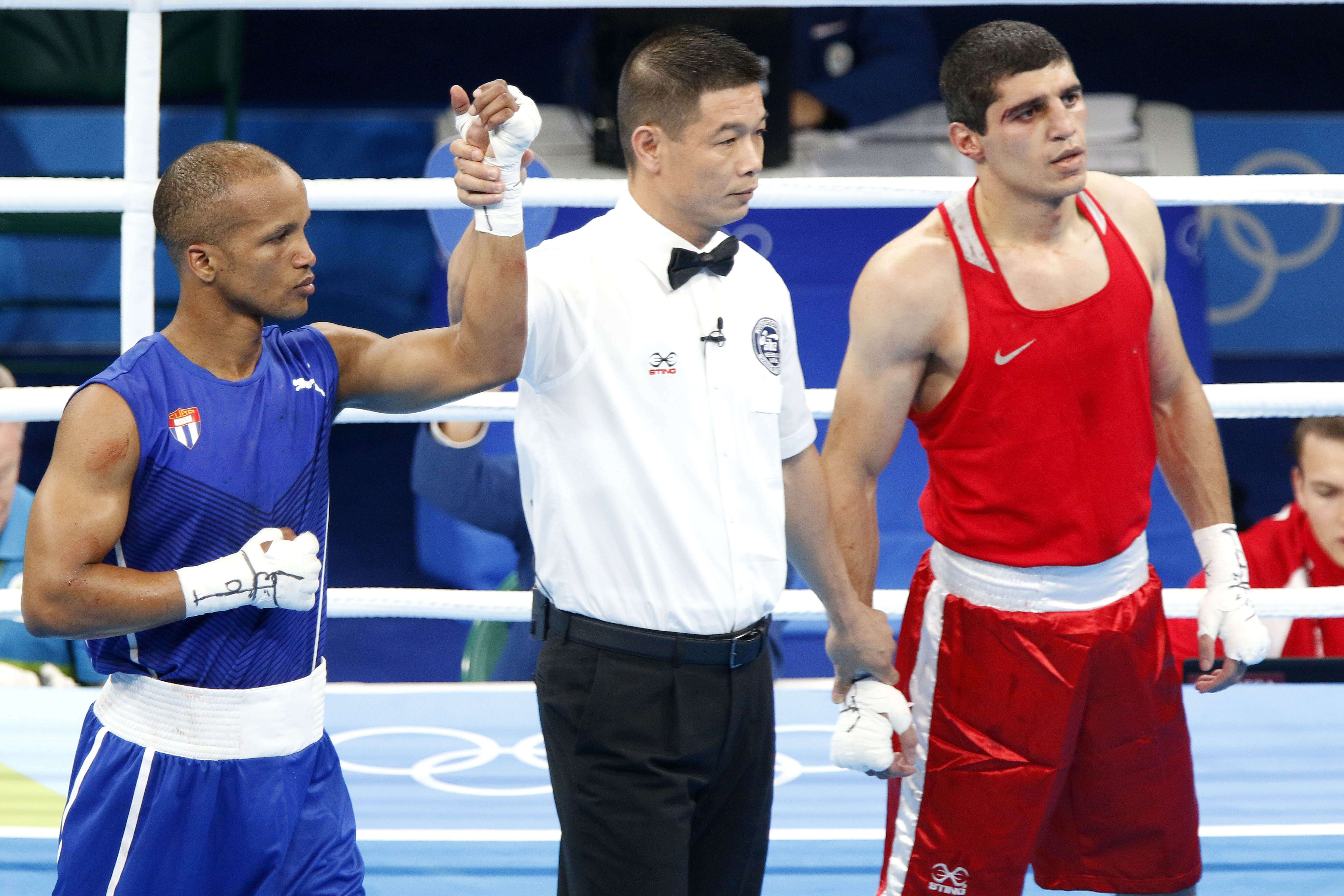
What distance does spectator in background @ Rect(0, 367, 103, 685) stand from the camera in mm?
3443

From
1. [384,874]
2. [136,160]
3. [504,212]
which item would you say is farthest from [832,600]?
[136,160]

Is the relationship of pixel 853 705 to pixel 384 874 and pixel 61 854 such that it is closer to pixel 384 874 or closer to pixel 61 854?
pixel 384 874

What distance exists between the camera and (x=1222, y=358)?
6785 millimetres

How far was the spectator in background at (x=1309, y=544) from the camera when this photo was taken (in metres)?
3.34

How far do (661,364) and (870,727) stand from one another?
571 mm

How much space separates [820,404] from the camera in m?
2.52

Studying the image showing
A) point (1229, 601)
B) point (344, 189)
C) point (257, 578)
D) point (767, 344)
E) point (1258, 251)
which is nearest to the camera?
point (257, 578)

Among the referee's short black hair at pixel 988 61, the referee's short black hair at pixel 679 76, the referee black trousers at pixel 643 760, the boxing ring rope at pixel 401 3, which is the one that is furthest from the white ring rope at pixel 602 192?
the referee black trousers at pixel 643 760

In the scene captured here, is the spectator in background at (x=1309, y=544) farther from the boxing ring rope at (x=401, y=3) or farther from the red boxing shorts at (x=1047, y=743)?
the red boxing shorts at (x=1047, y=743)

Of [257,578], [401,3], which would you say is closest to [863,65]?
[401,3]

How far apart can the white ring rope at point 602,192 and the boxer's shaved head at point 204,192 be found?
0.80 m

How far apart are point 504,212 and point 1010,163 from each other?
719 mm

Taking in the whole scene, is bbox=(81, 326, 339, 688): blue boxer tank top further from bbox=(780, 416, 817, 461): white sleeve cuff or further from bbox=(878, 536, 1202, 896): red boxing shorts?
bbox=(878, 536, 1202, 896): red boxing shorts

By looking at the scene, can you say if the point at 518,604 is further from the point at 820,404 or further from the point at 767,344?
the point at 767,344
